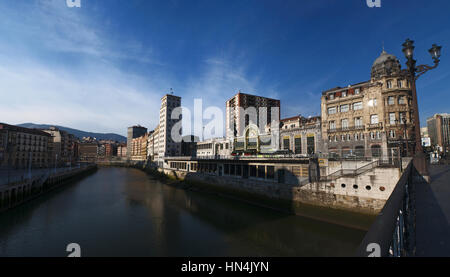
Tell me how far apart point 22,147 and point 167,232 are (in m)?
84.6

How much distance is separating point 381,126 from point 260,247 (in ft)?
99.3

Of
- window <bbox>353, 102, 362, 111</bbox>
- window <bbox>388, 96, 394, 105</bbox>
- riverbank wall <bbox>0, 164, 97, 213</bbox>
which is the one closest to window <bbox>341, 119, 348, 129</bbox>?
window <bbox>353, 102, 362, 111</bbox>

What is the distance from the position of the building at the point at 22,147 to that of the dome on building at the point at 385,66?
90779 millimetres

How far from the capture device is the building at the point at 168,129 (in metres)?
90.3

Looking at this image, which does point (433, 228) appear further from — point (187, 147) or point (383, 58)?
point (187, 147)

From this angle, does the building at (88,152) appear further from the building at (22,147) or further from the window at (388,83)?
the window at (388,83)

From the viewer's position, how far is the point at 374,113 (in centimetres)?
3334

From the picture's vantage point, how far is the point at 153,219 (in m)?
23.7

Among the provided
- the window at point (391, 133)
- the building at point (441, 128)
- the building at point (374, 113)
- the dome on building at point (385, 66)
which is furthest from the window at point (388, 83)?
the building at point (441, 128)

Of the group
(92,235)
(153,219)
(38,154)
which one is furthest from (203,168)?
(38,154)

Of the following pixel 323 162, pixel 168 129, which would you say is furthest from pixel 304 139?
pixel 168 129

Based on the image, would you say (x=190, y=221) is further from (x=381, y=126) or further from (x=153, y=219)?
(x=381, y=126)

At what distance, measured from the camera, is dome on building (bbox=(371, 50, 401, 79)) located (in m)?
33.7

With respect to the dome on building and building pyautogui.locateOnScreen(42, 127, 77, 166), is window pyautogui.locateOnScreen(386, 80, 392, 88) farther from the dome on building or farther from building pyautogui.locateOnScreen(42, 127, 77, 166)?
building pyautogui.locateOnScreen(42, 127, 77, 166)
